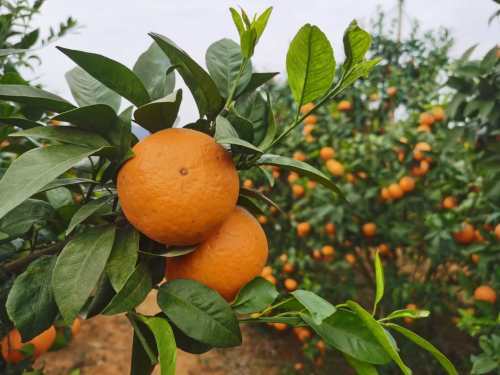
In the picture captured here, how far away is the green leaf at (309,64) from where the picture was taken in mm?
462

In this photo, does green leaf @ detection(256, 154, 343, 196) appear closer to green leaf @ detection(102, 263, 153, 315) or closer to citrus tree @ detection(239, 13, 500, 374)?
green leaf @ detection(102, 263, 153, 315)

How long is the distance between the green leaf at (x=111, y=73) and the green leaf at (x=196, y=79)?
47 mm

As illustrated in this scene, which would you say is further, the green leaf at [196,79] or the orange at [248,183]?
the orange at [248,183]

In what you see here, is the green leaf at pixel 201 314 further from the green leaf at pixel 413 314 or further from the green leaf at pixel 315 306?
the green leaf at pixel 413 314

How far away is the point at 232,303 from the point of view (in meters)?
0.48

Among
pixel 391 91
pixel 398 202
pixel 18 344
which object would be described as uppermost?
pixel 391 91

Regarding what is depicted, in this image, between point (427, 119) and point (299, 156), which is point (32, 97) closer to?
point (427, 119)

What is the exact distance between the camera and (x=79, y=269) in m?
0.44

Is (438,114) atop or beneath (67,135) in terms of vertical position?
beneath

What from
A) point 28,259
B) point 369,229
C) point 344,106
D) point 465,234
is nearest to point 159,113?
point 28,259

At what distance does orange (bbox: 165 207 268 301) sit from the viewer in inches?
19.1

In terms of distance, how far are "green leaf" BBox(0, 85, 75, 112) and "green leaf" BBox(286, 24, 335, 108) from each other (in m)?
0.24

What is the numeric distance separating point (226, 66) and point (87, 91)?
177 millimetres

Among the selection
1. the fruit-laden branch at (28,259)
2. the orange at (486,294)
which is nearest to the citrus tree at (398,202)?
the orange at (486,294)
